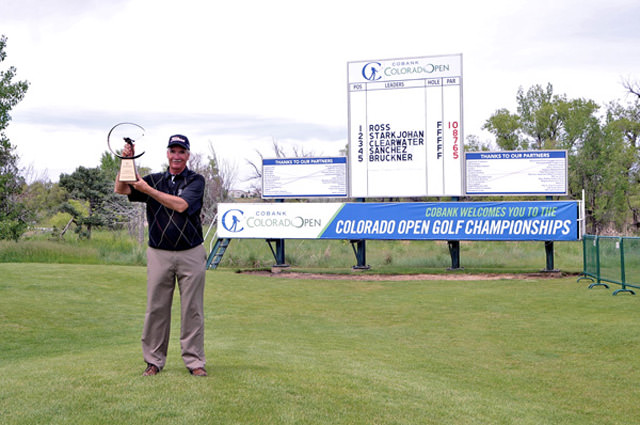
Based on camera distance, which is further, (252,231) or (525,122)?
(525,122)

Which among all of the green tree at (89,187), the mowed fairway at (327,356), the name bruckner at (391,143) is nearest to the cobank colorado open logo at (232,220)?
the name bruckner at (391,143)

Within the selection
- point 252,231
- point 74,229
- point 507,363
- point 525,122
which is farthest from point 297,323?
point 525,122

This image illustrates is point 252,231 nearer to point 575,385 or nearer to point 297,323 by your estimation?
point 297,323

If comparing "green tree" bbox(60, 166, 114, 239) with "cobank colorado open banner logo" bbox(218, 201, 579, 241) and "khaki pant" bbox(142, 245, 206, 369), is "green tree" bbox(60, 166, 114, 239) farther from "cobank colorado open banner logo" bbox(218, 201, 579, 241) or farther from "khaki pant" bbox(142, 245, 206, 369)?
"khaki pant" bbox(142, 245, 206, 369)

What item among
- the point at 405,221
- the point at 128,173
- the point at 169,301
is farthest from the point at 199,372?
the point at 405,221

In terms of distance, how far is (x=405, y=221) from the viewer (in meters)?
26.1

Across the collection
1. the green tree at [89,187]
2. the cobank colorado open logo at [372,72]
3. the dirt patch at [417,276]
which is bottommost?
the dirt patch at [417,276]

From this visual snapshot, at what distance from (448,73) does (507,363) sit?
17.7 m

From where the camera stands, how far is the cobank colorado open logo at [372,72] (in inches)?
1024

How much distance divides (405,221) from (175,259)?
20.4m

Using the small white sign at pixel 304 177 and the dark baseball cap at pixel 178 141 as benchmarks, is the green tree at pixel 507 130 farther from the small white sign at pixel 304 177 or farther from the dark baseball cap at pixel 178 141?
the dark baseball cap at pixel 178 141

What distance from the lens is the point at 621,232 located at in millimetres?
50531

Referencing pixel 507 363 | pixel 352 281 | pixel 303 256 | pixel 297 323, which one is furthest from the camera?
pixel 303 256

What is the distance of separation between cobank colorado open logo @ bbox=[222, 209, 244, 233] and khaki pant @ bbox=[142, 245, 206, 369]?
21.4m
